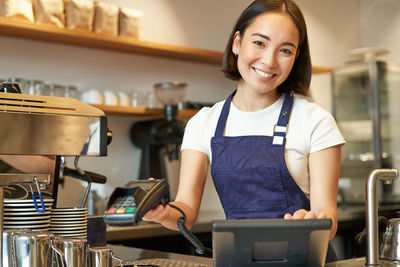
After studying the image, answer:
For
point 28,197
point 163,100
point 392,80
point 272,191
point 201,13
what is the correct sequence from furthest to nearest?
point 392,80 → point 201,13 → point 163,100 → point 272,191 → point 28,197

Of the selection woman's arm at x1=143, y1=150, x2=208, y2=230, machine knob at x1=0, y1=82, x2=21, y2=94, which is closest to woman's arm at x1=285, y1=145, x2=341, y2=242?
woman's arm at x1=143, y1=150, x2=208, y2=230

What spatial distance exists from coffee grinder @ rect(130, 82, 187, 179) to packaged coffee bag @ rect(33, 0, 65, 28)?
75 centimetres

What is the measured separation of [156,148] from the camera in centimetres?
375

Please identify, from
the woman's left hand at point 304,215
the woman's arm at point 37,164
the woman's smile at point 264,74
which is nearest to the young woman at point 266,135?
the woman's smile at point 264,74

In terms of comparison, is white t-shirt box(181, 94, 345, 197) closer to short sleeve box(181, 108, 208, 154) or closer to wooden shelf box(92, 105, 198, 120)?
short sleeve box(181, 108, 208, 154)

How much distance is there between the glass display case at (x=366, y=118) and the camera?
4.85 meters

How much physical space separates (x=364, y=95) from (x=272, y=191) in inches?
130

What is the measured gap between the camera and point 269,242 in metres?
1.26

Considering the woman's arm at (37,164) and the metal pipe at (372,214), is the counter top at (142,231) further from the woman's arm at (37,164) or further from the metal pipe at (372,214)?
the metal pipe at (372,214)

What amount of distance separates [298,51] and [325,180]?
1.48 feet

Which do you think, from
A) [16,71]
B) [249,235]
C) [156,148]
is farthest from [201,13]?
[249,235]

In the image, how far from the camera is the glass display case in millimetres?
4848

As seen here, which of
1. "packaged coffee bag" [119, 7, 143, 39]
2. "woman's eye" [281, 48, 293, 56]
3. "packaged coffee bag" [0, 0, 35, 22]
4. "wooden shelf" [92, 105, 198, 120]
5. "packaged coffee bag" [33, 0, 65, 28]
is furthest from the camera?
"packaged coffee bag" [119, 7, 143, 39]

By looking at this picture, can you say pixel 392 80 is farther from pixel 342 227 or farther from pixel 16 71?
pixel 16 71
